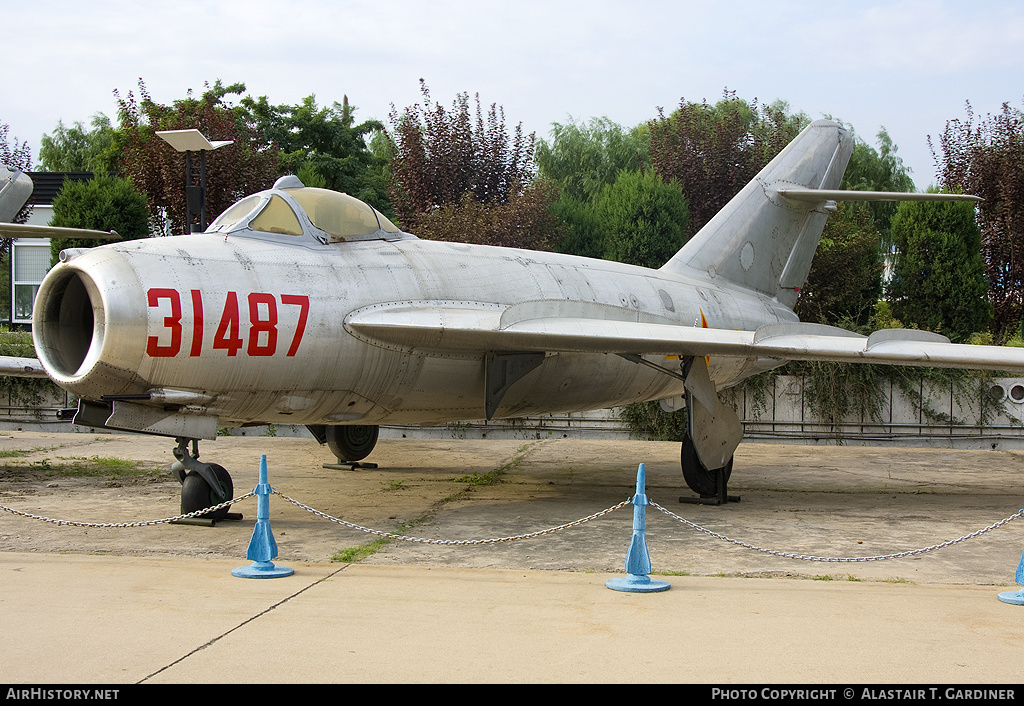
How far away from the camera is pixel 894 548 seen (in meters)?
7.22

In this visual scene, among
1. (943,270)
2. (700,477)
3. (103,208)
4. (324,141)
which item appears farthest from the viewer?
(324,141)

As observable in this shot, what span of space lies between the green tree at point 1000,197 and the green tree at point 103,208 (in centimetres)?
1886

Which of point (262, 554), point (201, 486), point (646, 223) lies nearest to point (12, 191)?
point (201, 486)

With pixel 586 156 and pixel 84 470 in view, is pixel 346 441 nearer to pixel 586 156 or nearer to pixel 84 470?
pixel 84 470

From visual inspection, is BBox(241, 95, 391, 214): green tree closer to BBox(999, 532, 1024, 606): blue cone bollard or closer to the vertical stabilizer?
the vertical stabilizer

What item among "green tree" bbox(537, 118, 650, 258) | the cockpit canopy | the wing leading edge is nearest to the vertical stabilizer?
the cockpit canopy

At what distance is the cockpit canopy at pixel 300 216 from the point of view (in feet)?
26.0

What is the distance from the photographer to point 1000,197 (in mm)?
21562

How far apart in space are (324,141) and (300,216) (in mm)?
25351

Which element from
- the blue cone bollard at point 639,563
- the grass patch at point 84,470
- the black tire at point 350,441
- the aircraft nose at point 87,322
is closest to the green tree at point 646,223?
the black tire at point 350,441

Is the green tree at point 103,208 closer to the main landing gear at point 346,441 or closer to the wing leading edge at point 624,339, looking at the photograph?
the main landing gear at point 346,441

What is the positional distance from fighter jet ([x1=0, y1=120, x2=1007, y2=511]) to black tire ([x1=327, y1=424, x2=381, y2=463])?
3407mm

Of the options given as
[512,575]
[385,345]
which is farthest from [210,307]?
[512,575]
